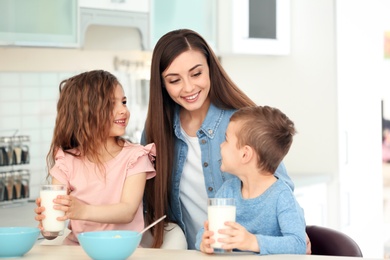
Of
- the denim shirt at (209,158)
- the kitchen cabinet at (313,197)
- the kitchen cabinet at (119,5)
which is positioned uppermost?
the kitchen cabinet at (119,5)

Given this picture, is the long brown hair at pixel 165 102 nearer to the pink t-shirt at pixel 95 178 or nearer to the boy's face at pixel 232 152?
the pink t-shirt at pixel 95 178

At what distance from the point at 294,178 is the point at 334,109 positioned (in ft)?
1.69

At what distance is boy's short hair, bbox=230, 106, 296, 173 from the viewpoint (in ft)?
7.91

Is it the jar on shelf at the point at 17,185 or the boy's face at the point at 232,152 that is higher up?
the boy's face at the point at 232,152

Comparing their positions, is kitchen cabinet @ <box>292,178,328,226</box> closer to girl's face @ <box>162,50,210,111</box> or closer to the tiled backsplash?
the tiled backsplash

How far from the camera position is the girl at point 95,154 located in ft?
8.76

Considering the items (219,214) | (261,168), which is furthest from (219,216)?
(261,168)

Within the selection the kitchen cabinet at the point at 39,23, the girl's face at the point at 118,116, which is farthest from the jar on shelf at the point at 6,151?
the girl's face at the point at 118,116

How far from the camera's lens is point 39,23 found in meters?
3.62

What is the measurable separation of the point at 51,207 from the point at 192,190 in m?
0.70

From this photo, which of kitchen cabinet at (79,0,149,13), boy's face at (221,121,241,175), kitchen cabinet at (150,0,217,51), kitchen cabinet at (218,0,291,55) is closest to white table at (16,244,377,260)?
boy's face at (221,121,241,175)

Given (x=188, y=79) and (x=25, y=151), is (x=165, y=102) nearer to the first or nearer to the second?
(x=188, y=79)

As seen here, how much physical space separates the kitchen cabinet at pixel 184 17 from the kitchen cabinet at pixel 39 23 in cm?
52

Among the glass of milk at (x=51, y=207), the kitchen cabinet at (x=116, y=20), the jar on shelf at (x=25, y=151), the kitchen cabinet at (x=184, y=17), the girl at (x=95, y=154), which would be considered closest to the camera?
the glass of milk at (x=51, y=207)
